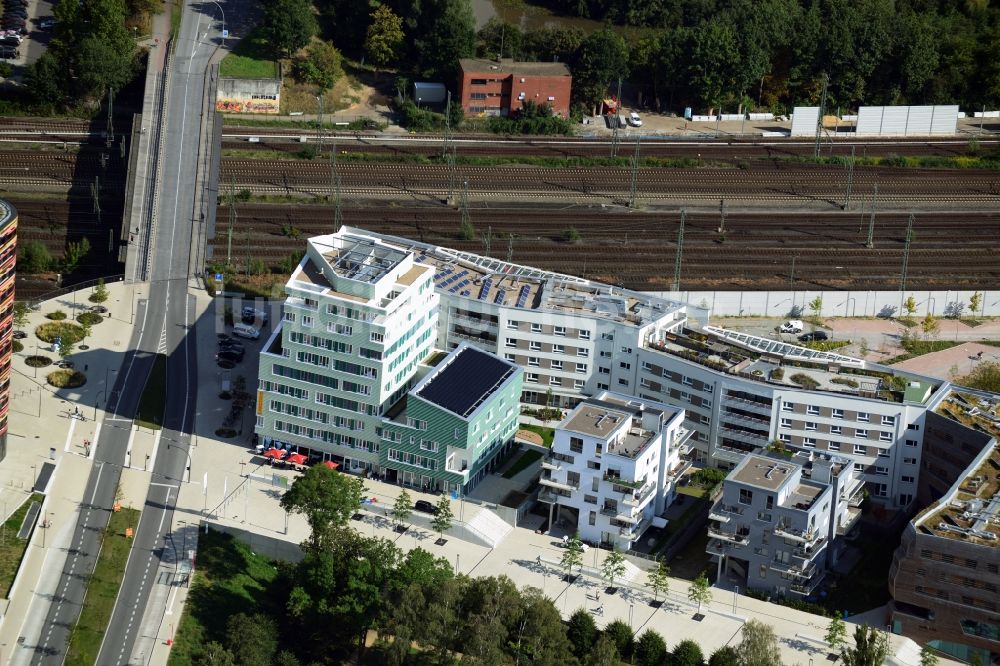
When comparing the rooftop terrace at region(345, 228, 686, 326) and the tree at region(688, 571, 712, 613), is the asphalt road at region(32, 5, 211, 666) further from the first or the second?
the tree at region(688, 571, 712, 613)

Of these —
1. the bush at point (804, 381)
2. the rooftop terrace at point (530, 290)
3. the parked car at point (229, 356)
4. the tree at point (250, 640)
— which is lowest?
the tree at point (250, 640)

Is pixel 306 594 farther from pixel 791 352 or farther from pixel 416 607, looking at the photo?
pixel 791 352

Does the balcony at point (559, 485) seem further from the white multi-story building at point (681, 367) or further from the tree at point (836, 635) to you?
the tree at point (836, 635)

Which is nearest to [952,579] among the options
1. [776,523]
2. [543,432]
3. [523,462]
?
[776,523]

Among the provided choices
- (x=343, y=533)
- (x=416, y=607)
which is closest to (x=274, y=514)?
(x=343, y=533)

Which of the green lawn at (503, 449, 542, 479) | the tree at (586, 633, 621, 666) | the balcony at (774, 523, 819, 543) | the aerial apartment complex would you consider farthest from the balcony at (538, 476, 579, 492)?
the aerial apartment complex

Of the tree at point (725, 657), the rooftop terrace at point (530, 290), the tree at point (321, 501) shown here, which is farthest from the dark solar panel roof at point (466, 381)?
the tree at point (725, 657)

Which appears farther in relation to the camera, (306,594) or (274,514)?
(274,514)
